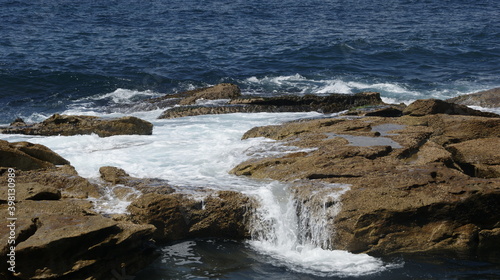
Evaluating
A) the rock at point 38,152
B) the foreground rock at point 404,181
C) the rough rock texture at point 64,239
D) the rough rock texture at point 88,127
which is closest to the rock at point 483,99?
the foreground rock at point 404,181

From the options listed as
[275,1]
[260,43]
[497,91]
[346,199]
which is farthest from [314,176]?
[275,1]

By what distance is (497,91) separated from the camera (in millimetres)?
19234

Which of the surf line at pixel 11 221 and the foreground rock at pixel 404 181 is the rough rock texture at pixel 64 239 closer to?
the surf line at pixel 11 221

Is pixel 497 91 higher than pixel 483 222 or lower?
higher

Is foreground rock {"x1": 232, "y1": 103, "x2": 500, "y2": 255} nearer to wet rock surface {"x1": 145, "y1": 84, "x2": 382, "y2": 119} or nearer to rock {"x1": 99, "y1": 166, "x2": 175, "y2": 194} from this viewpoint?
rock {"x1": 99, "y1": 166, "x2": 175, "y2": 194}

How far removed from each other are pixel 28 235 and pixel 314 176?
15.3 feet

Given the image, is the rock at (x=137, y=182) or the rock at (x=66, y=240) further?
the rock at (x=137, y=182)

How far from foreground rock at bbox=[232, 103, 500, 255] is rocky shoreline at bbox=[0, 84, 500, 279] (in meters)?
0.02

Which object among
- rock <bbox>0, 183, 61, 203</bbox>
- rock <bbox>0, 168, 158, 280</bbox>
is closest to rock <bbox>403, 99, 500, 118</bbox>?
rock <bbox>0, 168, 158, 280</bbox>

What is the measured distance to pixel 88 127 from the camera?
15070mm

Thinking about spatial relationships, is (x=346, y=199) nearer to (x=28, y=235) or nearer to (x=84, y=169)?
(x=28, y=235)

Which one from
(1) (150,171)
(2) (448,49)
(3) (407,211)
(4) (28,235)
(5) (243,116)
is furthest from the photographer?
(2) (448,49)

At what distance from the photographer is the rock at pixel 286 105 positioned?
59.5 feet

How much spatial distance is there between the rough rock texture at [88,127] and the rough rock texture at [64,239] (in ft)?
19.5
